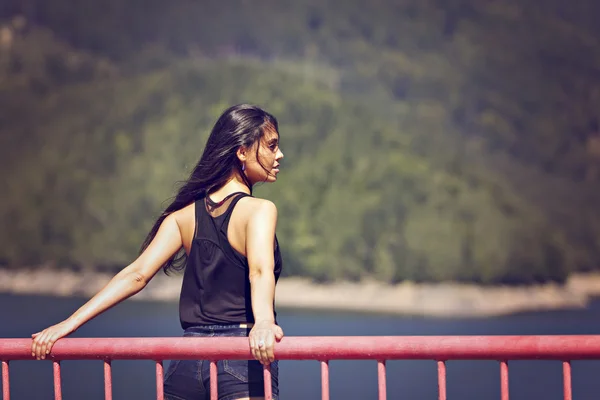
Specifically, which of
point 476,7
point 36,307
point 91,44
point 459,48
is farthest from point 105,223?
point 476,7

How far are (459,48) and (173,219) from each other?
13390 centimetres

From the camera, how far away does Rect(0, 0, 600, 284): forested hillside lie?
306 feet

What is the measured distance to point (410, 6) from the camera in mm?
139375

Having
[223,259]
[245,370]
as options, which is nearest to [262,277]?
[223,259]

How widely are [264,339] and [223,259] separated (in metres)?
0.33

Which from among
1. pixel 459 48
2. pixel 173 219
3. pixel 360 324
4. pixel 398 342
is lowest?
pixel 398 342

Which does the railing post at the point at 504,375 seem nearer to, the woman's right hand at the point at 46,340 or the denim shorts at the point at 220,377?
the denim shorts at the point at 220,377

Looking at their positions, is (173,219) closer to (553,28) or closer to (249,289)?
(249,289)

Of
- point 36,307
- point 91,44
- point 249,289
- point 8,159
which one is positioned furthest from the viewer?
point 91,44

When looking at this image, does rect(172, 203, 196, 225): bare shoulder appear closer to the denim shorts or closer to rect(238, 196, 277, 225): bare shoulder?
rect(238, 196, 277, 225): bare shoulder

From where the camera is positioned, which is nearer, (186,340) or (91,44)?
(186,340)

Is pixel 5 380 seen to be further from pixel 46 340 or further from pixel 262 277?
pixel 262 277

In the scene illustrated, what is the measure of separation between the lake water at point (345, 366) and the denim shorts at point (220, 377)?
2098 inches

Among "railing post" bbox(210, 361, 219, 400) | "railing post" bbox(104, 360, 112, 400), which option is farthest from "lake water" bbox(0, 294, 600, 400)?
"railing post" bbox(210, 361, 219, 400)
